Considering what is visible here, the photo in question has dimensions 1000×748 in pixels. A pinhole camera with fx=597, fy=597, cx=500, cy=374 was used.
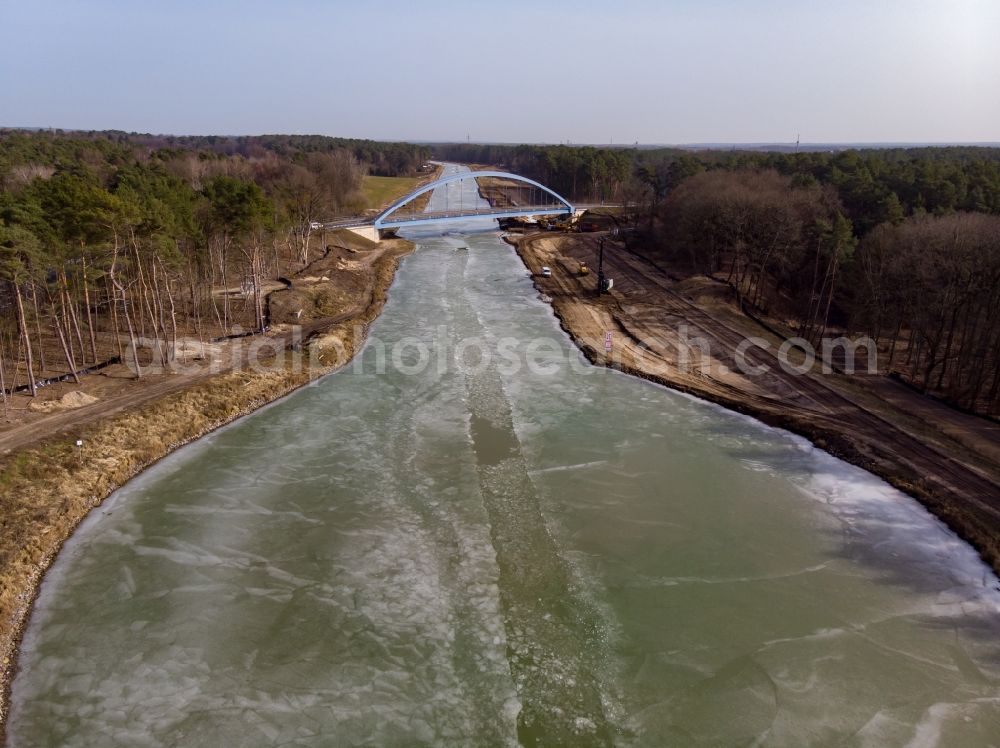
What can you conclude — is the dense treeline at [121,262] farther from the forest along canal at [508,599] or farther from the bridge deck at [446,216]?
the bridge deck at [446,216]

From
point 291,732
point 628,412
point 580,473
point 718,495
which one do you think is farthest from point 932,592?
point 291,732

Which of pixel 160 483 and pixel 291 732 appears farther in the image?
pixel 160 483

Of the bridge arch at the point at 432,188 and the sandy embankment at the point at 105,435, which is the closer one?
the sandy embankment at the point at 105,435

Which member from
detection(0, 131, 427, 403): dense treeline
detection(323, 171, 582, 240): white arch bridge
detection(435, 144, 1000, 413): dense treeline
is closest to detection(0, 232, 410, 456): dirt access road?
detection(0, 131, 427, 403): dense treeline

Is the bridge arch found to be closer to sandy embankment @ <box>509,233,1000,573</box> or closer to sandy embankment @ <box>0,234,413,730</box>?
sandy embankment @ <box>509,233,1000,573</box>

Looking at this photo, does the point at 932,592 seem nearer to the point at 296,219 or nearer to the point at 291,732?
the point at 291,732

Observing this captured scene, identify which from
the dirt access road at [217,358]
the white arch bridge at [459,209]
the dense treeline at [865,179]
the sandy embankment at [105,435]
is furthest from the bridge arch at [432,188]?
the sandy embankment at [105,435]
